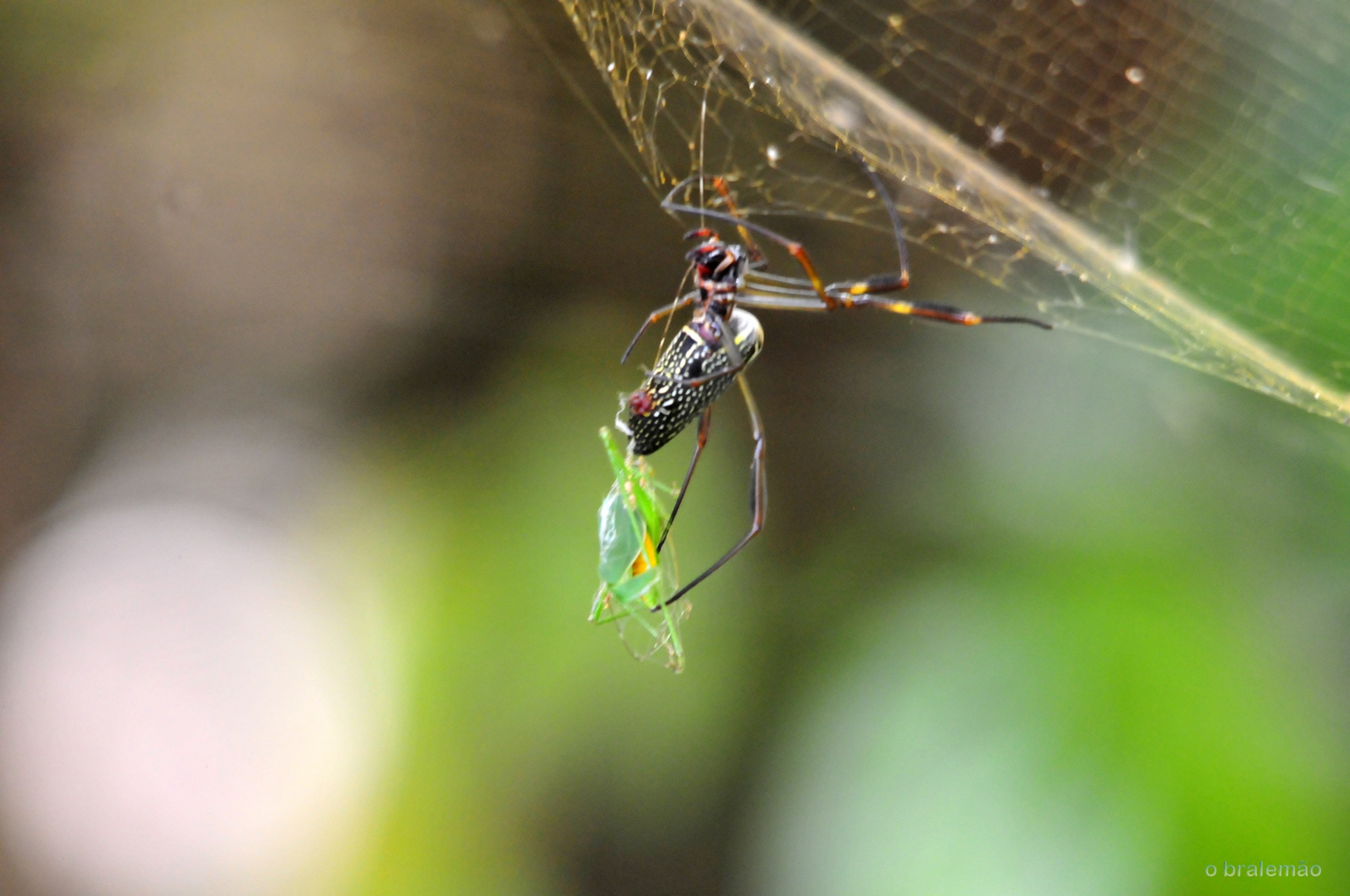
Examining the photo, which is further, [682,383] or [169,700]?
[169,700]

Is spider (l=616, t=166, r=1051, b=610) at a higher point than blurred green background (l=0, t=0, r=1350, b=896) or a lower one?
higher

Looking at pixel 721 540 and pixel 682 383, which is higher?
pixel 682 383

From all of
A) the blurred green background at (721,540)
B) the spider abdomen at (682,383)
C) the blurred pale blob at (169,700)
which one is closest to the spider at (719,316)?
the spider abdomen at (682,383)

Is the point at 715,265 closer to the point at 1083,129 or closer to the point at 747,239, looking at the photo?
the point at 747,239

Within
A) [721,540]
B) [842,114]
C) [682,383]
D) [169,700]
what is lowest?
[169,700]

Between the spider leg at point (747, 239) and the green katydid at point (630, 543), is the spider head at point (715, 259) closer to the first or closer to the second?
the spider leg at point (747, 239)

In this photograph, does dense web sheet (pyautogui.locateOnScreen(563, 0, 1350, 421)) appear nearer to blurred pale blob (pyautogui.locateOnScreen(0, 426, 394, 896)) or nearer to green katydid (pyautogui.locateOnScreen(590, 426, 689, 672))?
green katydid (pyautogui.locateOnScreen(590, 426, 689, 672))

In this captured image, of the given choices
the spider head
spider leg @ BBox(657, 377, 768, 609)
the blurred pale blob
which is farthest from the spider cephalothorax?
the blurred pale blob

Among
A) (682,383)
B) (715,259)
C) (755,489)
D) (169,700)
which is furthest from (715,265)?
(169,700)

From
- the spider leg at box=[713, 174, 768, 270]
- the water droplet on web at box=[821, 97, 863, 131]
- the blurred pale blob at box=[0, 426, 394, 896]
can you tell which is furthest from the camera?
the blurred pale blob at box=[0, 426, 394, 896]
